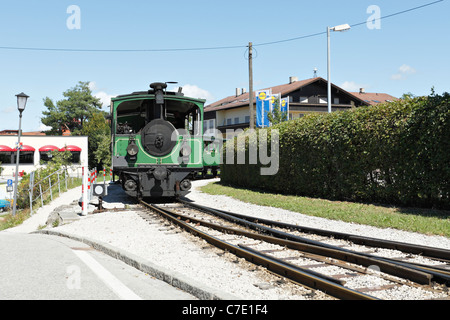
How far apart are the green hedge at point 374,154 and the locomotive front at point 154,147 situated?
3906 mm

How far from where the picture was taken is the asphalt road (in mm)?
4516

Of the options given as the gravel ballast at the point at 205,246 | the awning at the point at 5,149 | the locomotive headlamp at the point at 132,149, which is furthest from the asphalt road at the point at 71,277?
the awning at the point at 5,149

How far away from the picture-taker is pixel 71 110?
8612cm

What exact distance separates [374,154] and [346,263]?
22.3 ft

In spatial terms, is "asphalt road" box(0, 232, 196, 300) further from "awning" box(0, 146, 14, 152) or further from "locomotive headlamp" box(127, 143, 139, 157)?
"awning" box(0, 146, 14, 152)

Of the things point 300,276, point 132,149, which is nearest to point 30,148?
point 132,149

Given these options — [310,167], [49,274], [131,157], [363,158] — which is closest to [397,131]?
[363,158]

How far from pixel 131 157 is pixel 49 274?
330 inches

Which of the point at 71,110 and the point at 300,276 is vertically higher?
the point at 71,110

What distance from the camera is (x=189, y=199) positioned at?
1616 cm

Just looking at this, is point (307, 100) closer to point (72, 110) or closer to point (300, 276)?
point (300, 276)

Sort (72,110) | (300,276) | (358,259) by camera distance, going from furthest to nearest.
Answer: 1. (72,110)
2. (358,259)
3. (300,276)

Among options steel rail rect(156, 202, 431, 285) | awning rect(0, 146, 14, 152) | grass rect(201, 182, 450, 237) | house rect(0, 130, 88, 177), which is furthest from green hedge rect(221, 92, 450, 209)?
awning rect(0, 146, 14, 152)

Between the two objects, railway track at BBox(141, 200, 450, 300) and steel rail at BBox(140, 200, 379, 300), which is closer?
steel rail at BBox(140, 200, 379, 300)
